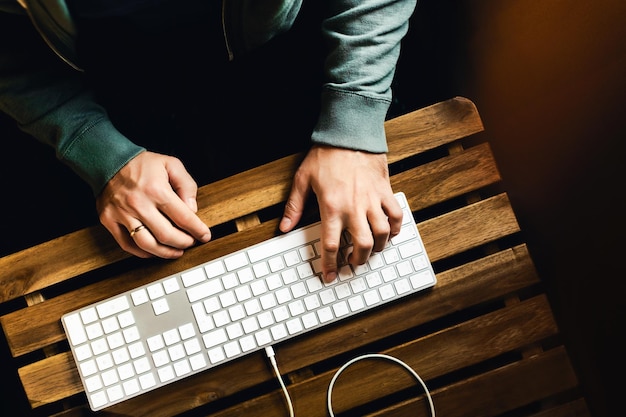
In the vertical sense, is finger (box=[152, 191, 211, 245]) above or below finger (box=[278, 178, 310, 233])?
above

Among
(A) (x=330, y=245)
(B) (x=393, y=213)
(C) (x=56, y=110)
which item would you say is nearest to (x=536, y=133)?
(B) (x=393, y=213)

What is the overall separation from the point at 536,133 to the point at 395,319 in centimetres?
45

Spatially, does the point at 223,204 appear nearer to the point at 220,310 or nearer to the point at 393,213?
the point at 220,310

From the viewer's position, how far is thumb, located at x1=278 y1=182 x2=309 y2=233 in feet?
2.49

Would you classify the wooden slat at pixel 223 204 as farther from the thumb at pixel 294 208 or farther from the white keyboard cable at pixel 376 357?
the white keyboard cable at pixel 376 357

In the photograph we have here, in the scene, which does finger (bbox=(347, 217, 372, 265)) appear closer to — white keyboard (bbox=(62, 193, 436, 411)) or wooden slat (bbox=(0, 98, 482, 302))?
Result: white keyboard (bbox=(62, 193, 436, 411))

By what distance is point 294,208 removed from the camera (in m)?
0.76

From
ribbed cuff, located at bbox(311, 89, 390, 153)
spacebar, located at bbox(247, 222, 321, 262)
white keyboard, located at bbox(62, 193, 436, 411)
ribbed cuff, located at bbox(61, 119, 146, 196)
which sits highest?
ribbed cuff, located at bbox(61, 119, 146, 196)

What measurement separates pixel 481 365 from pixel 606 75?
0.53 meters

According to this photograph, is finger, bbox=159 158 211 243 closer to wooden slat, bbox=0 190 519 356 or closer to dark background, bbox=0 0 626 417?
wooden slat, bbox=0 190 519 356

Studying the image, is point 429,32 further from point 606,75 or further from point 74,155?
point 74,155

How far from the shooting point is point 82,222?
1.05 meters

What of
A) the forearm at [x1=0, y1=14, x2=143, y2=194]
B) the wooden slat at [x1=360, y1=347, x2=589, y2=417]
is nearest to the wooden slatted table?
the wooden slat at [x1=360, y1=347, x2=589, y2=417]

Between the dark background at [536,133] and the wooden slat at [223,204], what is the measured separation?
0.61ft
